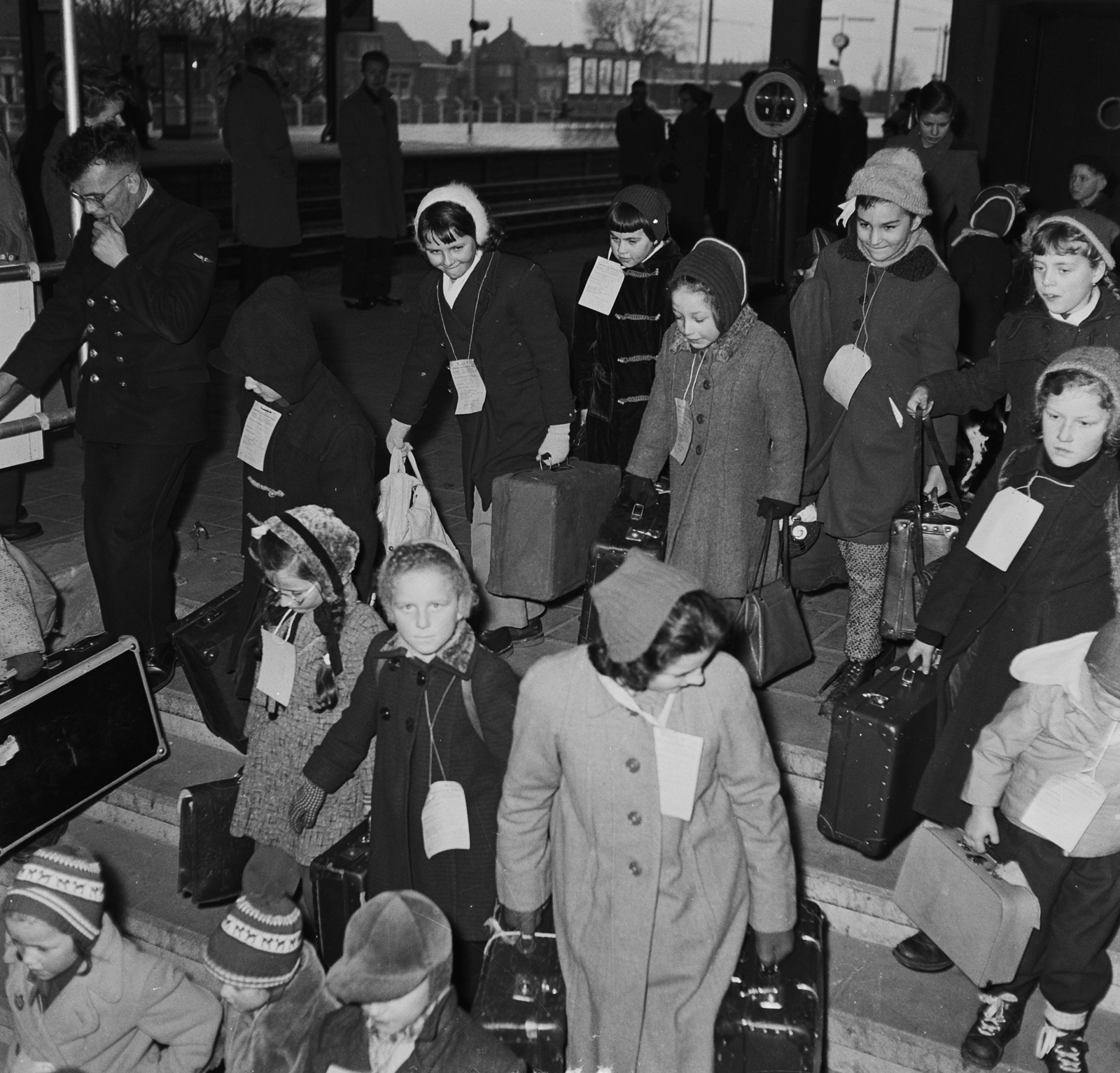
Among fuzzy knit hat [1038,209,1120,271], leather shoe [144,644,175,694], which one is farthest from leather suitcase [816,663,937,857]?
leather shoe [144,644,175,694]

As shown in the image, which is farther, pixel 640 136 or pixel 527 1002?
pixel 640 136

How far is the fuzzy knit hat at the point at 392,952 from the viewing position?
2.89 meters

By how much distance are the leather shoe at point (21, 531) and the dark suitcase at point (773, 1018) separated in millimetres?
4429

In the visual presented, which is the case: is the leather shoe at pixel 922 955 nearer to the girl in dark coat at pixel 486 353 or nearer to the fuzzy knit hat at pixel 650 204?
the girl in dark coat at pixel 486 353

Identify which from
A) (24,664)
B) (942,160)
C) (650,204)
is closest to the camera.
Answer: (24,664)

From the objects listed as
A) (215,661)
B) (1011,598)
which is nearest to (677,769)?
(1011,598)

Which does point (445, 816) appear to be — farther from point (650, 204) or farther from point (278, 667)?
point (650, 204)

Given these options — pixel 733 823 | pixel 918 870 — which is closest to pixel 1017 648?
pixel 918 870

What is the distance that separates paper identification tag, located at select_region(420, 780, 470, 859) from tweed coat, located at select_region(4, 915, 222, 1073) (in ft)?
2.30

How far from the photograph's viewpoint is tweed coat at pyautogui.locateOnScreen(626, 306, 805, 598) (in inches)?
169

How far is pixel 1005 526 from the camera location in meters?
3.46

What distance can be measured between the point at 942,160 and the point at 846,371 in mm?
3872

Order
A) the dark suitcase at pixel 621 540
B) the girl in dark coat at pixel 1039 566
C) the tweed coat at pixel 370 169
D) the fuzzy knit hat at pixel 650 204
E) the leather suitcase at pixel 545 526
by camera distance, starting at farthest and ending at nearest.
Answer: the tweed coat at pixel 370 169 → the fuzzy knit hat at pixel 650 204 → the leather suitcase at pixel 545 526 → the dark suitcase at pixel 621 540 → the girl in dark coat at pixel 1039 566

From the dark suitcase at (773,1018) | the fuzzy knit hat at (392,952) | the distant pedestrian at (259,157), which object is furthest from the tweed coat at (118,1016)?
the distant pedestrian at (259,157)
